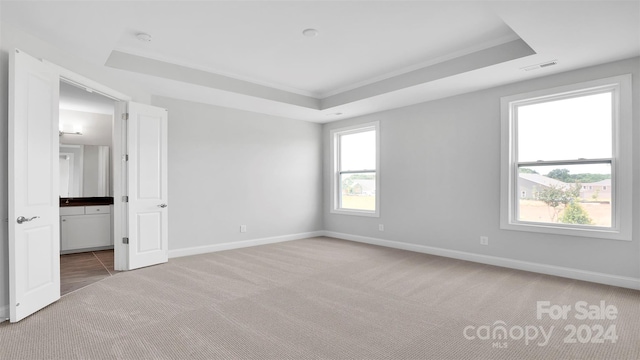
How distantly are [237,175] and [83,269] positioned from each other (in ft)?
8.62

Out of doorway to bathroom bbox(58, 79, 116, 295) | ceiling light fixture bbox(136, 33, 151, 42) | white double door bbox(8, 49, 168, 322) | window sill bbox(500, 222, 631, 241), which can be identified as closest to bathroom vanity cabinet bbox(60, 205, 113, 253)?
doorway to bathroom bbox(58, 79, 116, 295)

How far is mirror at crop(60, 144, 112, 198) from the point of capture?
6.20m

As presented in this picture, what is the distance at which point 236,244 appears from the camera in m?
5.93

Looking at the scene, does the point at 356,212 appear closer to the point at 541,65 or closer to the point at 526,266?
the point at 526,266

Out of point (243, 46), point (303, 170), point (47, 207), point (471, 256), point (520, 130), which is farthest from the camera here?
point (303, 170)

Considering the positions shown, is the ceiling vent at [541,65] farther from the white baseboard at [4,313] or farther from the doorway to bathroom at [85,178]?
the doorway to bathroom at [85,178]

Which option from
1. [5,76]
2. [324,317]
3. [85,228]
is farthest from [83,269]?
[324,317]

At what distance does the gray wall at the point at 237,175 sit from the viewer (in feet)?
17.4

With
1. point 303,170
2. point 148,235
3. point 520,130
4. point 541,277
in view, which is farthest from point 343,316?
point 303,170

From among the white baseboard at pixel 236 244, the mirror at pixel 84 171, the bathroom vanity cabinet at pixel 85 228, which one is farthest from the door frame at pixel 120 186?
the mirror at pixel 84 171

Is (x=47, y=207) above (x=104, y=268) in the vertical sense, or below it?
above

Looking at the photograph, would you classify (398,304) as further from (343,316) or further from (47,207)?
(47,207)

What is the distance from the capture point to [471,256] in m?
4.95

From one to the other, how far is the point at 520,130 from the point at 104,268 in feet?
19.8
